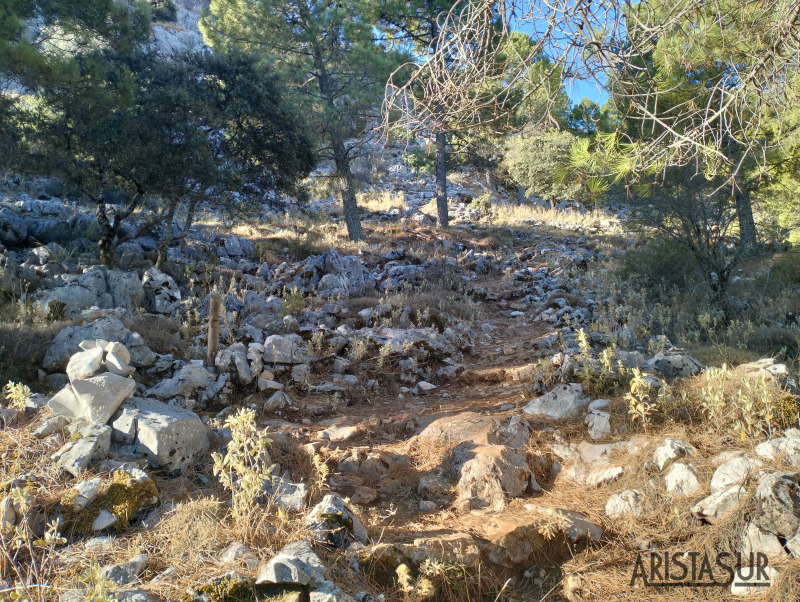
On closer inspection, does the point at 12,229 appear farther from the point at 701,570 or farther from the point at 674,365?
the point at 701,570

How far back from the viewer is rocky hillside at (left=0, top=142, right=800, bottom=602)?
2.75 meters

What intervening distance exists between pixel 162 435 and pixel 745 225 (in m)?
10.1

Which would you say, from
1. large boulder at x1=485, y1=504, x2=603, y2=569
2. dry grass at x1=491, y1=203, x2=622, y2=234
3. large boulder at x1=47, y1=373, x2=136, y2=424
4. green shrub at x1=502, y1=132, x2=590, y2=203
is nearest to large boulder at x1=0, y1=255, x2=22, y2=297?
large boulder at x1=47, y1=373, x2=136, y2=424

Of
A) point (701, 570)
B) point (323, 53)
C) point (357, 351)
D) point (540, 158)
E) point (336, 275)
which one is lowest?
point (701, 570)

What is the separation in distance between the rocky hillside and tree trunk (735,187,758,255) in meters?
3.67

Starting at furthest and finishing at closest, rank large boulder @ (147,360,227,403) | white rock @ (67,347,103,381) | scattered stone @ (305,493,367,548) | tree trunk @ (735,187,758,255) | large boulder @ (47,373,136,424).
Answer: tree trunk @ (735,187,758,255) → large boulder @ (147,360,227,403) → white rock @ (67,347,103,381) → large boulder @ (47,373,136,424) → scattered stone @ (305,493,367,548)

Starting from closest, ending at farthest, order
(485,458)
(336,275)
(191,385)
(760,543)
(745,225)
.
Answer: (760,543) < (485,458) < (191,385) < (745,225) < (336,275)

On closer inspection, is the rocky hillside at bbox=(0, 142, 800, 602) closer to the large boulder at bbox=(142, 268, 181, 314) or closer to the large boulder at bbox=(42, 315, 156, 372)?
the large boulder at bbox=(42, 315, 156, 372)

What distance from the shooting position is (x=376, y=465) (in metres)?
4.10

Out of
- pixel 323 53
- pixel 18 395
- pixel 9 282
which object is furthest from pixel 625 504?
pixel 323 53

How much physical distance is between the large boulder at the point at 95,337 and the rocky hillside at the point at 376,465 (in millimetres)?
21

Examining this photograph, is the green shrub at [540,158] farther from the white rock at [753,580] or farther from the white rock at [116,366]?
the white rock at [753,580]

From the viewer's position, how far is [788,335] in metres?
6.81

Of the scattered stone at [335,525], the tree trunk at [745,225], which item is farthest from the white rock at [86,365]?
the tree trunk at [745,225]
